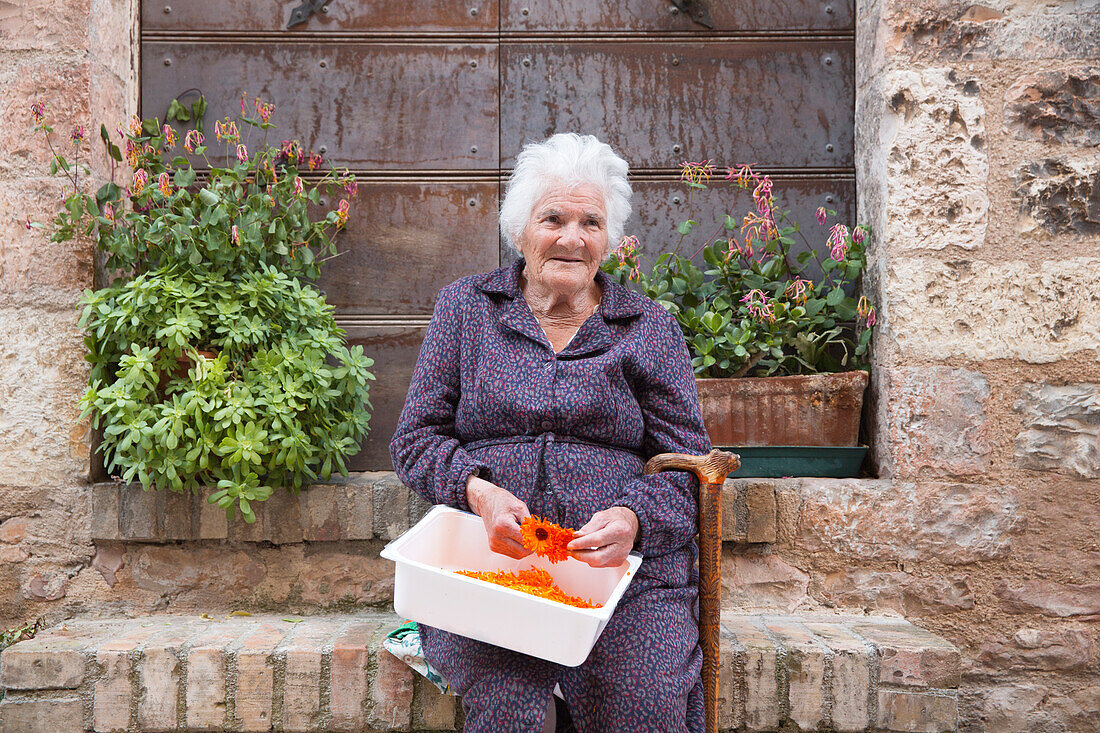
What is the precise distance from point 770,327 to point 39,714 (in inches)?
77.7

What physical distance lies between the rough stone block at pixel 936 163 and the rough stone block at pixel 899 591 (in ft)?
2.85

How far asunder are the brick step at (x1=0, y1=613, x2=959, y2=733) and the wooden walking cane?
9.2 inches

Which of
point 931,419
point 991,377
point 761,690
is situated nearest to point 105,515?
point 761,690

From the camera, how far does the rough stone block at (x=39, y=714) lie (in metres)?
1.87

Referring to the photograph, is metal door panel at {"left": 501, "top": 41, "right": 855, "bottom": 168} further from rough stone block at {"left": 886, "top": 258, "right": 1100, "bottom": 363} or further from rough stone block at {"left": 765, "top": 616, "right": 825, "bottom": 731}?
rough stone block at {"left": 765, "top": 616, "right": 825, "bottom": 731}

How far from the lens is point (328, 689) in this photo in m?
1.90

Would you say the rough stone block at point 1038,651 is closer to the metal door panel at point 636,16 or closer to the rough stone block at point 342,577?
the rough stone block at point 342,577

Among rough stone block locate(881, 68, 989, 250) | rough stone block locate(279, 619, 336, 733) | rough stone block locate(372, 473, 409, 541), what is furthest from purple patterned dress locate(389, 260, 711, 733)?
rough stone block locate(881, 68, 989, 250)

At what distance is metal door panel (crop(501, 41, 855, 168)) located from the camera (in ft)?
8.45

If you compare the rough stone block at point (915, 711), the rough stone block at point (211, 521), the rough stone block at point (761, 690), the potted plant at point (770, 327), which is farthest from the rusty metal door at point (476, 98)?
the rough stone block at point (915, 711)

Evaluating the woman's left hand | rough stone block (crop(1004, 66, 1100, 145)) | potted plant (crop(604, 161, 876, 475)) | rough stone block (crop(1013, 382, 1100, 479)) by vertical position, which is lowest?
the woman's left hand

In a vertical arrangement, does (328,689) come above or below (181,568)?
below

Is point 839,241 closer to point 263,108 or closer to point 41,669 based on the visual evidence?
point 263,108

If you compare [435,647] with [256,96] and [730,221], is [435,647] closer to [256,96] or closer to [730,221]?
[730,221]
